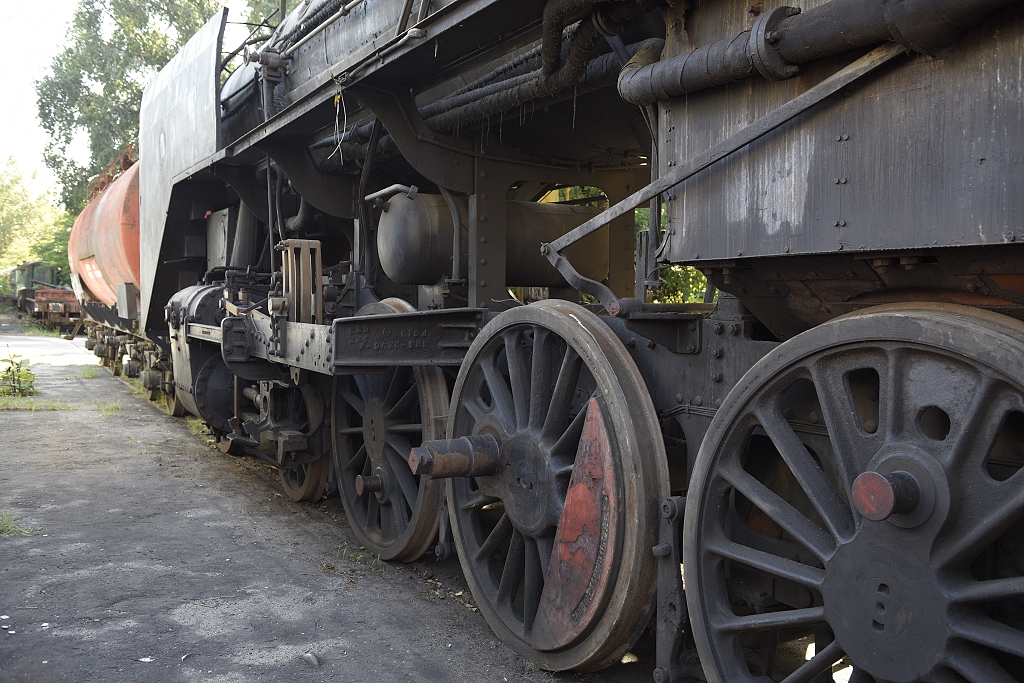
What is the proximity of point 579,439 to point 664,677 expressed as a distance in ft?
2.88

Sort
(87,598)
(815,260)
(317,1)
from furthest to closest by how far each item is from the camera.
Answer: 1. (317,1)
2. (87,598)
3. (815,260)

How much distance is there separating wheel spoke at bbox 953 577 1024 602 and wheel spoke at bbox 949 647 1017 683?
124 mm

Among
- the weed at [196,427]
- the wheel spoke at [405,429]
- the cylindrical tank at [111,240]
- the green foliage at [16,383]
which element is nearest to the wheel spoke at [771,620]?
the wheel spoke at [405,429]

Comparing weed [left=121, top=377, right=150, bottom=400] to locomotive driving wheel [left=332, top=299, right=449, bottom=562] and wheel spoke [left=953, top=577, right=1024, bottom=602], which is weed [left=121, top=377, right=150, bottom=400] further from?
wheel spoke [left=953, top=577, right=1024, bottom=602]

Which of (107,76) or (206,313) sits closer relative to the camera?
(206,313)

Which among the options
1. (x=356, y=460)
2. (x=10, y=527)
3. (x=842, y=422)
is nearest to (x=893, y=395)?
(x=842, y=422)

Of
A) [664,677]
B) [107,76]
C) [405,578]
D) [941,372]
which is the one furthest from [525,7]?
[107,76]

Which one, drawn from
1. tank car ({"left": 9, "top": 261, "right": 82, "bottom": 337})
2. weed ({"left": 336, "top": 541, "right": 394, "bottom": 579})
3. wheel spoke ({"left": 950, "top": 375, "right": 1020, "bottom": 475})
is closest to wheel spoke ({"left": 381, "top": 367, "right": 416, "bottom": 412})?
weed ({"left": 336, "top": 541, "right": 394, "bottom": 579})

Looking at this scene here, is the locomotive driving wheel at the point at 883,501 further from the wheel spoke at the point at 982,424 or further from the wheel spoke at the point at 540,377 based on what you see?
the wheel spoke at the point at 540,377

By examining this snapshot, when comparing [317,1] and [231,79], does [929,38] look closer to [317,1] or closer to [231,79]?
[317,1]

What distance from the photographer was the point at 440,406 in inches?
182

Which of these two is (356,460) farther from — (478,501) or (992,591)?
(992,591)

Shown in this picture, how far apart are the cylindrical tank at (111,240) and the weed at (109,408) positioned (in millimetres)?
1461

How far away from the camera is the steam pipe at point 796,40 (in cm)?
191
